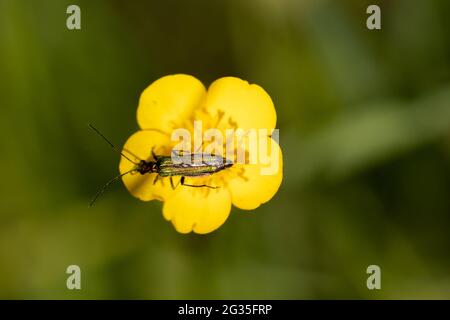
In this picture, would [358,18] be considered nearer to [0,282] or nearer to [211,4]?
[211,4]

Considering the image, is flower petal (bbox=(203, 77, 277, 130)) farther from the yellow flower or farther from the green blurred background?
the green blurred background

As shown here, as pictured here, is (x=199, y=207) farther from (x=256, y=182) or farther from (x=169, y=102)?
(x=169, y=102)

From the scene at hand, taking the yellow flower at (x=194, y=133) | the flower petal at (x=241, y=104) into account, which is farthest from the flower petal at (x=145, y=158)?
the flower petal at (x=241, y=104)

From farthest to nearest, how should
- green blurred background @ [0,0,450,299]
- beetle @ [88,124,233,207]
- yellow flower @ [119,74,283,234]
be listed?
green blurred background @ [0,0,450,299]
yellow flower @ [119,74,283,234]
beetle @ [88,124,233,207]

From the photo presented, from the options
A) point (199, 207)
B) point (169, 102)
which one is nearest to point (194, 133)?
point (169, 102)

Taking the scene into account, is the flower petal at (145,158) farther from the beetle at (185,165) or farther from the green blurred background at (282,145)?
the green blurred background at (282,145)

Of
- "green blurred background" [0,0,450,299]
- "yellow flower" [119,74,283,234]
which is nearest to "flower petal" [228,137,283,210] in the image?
"yellow flower" [119,74,283,234]

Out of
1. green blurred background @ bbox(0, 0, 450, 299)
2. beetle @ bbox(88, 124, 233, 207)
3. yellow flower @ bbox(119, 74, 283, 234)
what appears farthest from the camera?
green blurred background @ bbox(0, 0, 450, 299)
